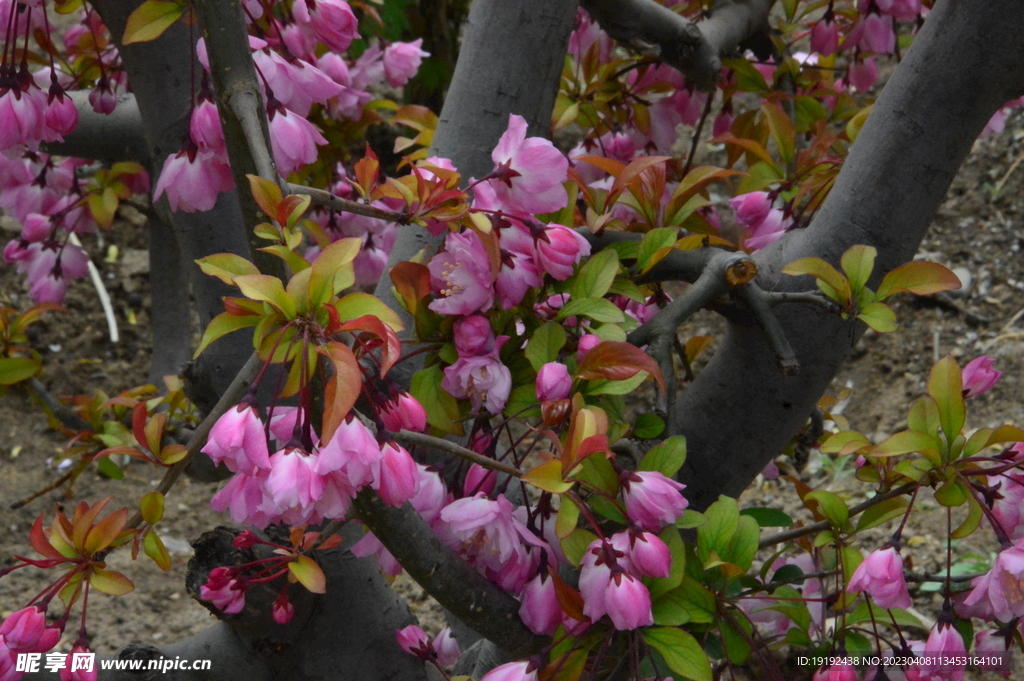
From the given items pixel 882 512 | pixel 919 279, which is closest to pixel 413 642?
pixel 882 512

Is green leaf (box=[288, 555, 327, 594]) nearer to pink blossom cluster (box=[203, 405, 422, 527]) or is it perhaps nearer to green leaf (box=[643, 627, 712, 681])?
pink blossom cluster (box=[203, 405, 422, 527])

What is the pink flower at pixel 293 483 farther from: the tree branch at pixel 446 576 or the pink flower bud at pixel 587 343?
the pink flower bud at pixel 587 343

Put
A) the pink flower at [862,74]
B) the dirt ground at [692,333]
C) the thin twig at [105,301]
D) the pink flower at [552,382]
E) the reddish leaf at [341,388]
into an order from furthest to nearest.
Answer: the thin twig at [105,301], the dirt ground at [692,333], the pink flower at [862,74], the pink flower at [552,382], the reddish leaf at [341,388]

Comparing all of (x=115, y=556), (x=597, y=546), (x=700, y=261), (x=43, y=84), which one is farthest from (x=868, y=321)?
(x=115, y=556)

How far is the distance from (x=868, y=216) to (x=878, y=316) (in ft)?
0.59

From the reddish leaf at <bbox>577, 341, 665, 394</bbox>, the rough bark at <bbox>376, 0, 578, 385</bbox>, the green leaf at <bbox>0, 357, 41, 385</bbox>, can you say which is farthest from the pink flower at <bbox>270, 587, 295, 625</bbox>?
the green leaf at <bbox>0, 357, 41, 385</bbox>

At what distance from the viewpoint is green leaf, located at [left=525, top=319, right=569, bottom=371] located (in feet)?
2.28

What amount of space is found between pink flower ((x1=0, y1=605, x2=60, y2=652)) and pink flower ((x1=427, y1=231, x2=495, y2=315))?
15.9 inches

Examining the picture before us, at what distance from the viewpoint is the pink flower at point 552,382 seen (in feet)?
2.14

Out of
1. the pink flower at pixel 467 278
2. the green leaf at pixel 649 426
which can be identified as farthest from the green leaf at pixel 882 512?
the pink flower at pixel 467 278

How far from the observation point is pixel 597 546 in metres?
0.64

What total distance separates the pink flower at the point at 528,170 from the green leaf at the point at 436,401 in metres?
0.18

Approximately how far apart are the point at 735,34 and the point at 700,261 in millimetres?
459

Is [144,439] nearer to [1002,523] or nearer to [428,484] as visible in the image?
[428,484]
